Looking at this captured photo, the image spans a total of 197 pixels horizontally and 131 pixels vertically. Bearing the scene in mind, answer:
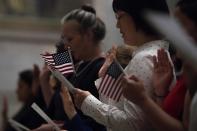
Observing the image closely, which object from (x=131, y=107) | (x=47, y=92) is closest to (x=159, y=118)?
(x=131, y=107)

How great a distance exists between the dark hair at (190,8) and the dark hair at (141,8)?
32cm

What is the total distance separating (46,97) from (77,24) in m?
1.37

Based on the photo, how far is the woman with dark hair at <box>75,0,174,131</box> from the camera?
2.87 meters

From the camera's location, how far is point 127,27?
10.00ft

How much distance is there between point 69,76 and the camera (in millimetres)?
3924

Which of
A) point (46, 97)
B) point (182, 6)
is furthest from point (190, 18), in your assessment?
point (46, 97)

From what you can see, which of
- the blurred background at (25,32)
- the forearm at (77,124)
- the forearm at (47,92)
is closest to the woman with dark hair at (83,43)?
the forearm at (77,124)

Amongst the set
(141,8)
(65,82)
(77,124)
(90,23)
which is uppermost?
(141,8)

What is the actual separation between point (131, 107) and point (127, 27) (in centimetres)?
37

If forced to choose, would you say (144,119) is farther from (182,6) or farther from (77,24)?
(77,24)

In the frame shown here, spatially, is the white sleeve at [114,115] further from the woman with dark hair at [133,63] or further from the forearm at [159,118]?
the forearm at [159,118]

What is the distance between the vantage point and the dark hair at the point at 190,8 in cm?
255

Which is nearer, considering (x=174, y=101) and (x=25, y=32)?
(x=174, y=101)

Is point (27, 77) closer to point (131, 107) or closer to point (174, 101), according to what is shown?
point (131, 107)
